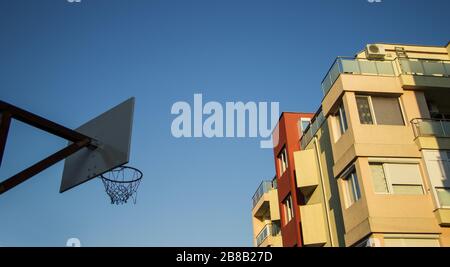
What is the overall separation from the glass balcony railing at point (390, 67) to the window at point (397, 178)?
4134 millimetres

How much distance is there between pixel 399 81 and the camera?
57.9ft

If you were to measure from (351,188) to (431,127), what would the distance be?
12.9ft

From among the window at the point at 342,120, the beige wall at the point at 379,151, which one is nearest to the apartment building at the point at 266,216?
the beige wall at the point at 379,151

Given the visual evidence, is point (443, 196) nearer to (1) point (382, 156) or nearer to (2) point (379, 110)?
(1) point (382, 156)

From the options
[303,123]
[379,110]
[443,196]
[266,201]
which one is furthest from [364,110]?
[266,201]

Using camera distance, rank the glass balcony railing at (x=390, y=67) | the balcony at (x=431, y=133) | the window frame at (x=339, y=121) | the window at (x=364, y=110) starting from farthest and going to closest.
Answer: the glass balcony railing at (x=390, y=67) → the window frame at (x=339, y=121) → the window at (x=364, y=110) → the balcony at (x=431, y=133)

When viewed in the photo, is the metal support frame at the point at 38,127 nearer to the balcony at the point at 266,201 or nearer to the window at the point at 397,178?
the window at the point at 397,178

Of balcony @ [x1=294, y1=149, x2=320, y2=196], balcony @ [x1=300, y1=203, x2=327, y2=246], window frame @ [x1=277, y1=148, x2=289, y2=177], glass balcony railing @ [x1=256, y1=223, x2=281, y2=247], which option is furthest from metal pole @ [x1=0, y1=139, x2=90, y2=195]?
glass balcony railing @ [x1=256, y1=223, x2=281, y2=247]

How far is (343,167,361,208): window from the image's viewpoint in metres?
16.2

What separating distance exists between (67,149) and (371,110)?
42.1 ft

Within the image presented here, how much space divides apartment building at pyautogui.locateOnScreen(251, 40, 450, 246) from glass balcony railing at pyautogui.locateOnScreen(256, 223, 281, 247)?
8003 mm

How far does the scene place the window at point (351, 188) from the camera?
1623 centimetres

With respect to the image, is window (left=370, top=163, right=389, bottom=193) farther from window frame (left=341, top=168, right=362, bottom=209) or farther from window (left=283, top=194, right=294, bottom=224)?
window (left=283, top=194, right=294, bottom=224)
